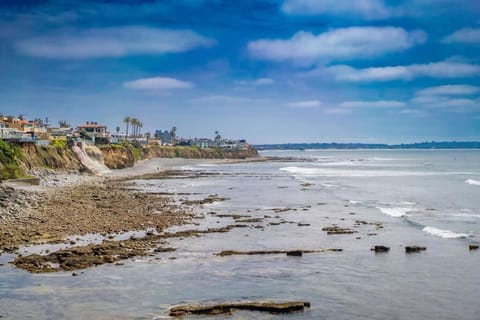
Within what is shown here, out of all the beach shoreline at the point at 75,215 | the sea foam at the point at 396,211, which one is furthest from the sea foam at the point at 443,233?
the beach shoreline at the point at 75,215

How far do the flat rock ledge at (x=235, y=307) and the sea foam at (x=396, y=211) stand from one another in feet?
79.5

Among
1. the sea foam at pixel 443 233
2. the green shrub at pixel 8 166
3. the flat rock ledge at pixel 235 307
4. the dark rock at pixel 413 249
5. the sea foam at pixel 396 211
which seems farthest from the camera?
the green shrub at pixel 8 166

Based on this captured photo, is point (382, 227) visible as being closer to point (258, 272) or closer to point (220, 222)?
point (220, 222)

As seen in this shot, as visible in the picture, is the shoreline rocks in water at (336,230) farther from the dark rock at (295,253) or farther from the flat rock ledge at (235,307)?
the flat rock ledge at (235,307)

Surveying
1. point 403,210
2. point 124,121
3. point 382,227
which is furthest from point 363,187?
point 124,121

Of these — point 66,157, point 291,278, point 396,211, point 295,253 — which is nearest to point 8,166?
point 66,157

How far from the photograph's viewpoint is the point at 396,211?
137ft

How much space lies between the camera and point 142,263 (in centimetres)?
2203

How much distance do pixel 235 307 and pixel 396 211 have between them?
28473 mm

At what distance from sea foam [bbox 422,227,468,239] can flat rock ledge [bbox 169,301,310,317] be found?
52.4 ft

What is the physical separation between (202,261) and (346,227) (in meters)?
13.4

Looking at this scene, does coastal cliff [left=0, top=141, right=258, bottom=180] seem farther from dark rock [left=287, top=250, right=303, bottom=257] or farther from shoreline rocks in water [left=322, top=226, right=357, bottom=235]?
dark rock [left=287, top=250, right=303, bottom=257]

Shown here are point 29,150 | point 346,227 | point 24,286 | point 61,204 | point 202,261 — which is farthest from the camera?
point 29,150

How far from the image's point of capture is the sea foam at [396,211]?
39.2 metres
